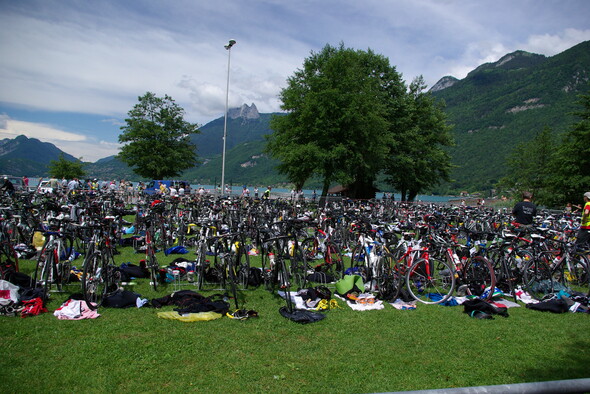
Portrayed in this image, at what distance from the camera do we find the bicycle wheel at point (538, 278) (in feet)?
21.2

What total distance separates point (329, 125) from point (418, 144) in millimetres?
11290

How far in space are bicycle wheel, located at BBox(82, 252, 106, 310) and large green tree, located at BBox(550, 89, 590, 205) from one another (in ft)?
94.9

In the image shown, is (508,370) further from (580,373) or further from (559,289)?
(559,289)

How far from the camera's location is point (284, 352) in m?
3.99

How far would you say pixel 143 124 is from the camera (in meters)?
36.6

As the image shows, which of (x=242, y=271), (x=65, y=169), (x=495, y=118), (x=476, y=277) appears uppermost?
(x=495, y=118)

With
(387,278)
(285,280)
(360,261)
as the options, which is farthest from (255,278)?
(387,278)

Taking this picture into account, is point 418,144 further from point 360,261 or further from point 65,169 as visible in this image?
point 65,169

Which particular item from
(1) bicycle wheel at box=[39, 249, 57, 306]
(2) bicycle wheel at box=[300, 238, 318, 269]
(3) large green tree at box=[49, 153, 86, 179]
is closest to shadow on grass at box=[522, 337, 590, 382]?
(2) bicycle wheel at box=[300, 238, 318, 269]

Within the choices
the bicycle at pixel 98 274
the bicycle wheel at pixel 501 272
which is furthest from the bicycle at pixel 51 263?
the bicycle wheel at pixel 501 272

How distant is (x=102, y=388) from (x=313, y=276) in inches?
178

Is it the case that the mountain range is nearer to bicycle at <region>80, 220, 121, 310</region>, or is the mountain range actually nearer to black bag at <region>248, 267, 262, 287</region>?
black bag at <region>248, 267, 262, 287</region>

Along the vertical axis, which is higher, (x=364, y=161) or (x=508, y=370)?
(x=364, y=161)

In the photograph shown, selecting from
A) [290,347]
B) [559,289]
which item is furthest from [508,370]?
[559,289]
